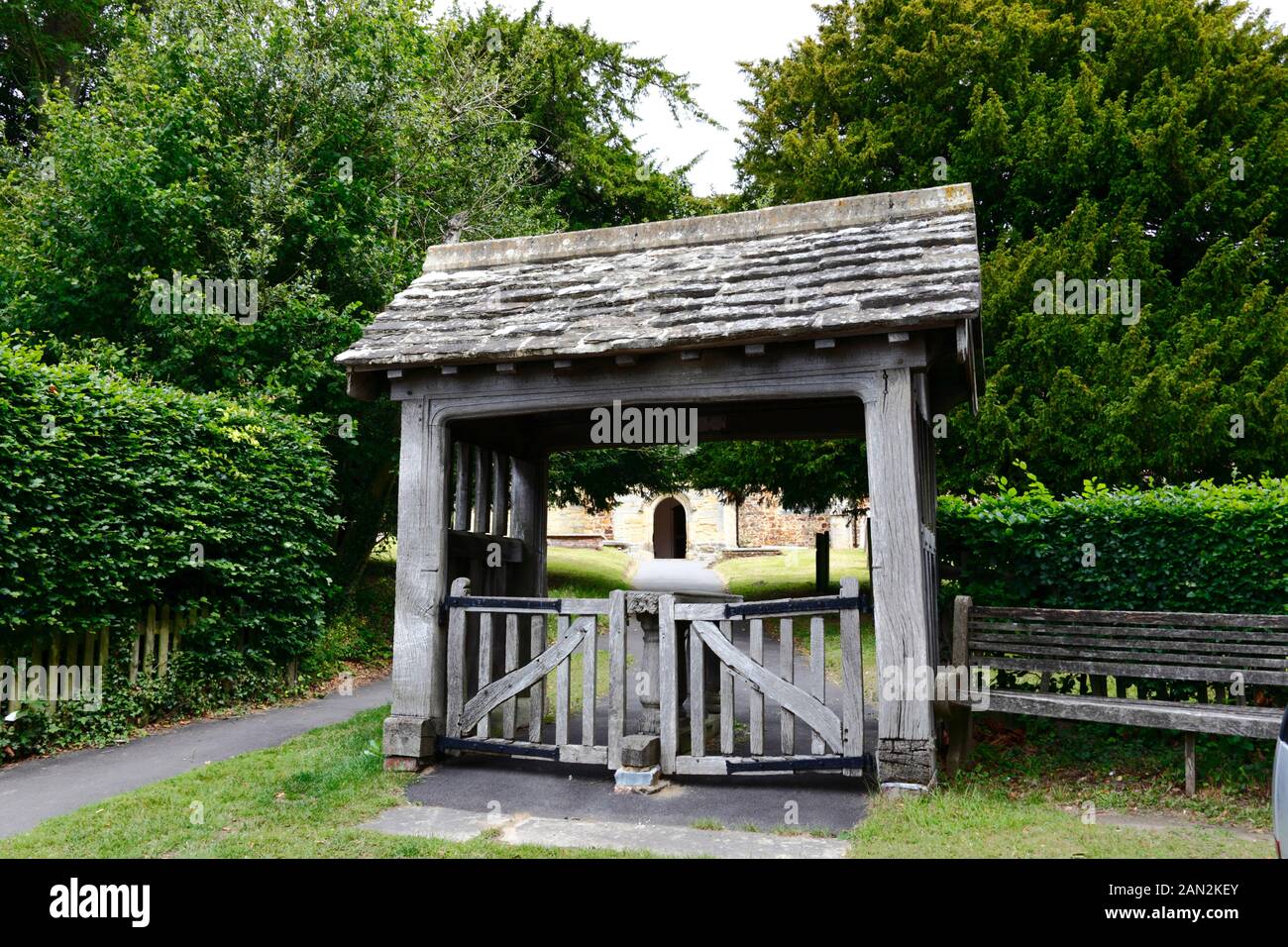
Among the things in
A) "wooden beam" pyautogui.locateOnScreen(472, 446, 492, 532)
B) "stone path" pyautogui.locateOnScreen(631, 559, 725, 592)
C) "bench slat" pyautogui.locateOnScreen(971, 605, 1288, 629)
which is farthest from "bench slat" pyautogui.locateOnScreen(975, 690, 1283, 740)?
"stone path" pyautogui.locateOnScreen(631, 559, 725, 592)

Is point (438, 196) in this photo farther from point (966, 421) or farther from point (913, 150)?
point (966, 421)

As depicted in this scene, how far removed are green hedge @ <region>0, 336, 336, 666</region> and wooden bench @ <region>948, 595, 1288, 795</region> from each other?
6.95 metres

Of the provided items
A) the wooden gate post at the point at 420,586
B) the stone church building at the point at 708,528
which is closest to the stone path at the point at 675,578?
the stone church building at the point at 708,528

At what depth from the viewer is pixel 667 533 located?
134ft

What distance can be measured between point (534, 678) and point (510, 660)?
0.94 feet

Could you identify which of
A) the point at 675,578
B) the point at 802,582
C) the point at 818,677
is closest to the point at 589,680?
the point at 818,677

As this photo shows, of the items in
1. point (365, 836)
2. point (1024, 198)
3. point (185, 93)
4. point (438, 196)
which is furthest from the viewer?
point (438, 196)

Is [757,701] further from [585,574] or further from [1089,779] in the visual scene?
[585,574]

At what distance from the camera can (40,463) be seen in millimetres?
7086

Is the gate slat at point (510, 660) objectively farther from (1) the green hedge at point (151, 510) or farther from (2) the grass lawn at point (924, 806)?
(1) the green hedge at point (151, 510)

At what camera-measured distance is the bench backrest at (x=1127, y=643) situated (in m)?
6.39

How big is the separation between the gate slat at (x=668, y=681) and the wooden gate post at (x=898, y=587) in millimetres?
1435
